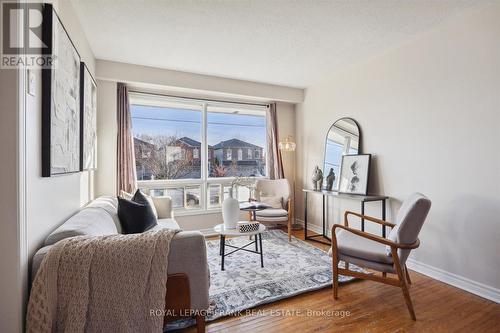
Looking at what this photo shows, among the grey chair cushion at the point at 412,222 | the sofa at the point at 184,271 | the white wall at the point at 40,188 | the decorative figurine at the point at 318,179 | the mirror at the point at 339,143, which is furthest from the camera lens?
the decorative figurine at the point at 318,179

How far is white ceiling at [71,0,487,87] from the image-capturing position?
2143mm

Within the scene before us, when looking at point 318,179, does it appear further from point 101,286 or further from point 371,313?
point 101,286

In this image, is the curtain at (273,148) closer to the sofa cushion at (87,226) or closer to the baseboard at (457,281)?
the baseboard at (457,281)

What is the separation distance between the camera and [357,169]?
11.0 ft

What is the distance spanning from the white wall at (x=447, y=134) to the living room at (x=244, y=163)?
0.02 meters

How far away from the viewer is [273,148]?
4594 mm

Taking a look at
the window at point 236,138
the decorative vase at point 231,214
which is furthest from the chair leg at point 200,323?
the window at point 236,138

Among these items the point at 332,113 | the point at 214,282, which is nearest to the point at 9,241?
the point at 214,282

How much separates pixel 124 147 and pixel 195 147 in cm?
106

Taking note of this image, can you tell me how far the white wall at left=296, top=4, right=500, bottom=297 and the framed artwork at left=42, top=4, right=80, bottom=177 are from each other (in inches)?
128

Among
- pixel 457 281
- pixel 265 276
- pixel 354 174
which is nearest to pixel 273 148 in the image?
pixel 354 174

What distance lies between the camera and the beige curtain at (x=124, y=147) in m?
3.50

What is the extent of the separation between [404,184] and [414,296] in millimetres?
1182

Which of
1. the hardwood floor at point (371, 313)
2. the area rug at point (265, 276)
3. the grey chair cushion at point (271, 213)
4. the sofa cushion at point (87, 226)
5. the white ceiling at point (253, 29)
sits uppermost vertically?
the white ceiling at point (253, 29)
